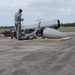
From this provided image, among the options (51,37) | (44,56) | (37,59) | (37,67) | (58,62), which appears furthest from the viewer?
(51,37)

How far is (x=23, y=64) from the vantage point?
937cm

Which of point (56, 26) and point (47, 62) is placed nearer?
point (47, 62)

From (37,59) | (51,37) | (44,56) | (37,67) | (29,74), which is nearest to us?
(29,74)

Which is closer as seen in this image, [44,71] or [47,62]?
[44,71]

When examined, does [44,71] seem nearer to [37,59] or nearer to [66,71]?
[66,71]

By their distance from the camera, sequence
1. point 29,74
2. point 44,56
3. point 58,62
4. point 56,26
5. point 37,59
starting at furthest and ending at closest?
point 56,26
point 44,56
point 37,59
point 58,62
point 29,74

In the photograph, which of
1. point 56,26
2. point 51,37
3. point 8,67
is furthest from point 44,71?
point 56,26

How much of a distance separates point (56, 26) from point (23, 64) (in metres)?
19.9

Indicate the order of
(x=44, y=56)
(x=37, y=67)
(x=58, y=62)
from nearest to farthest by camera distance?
(x=37, y=67) → (x=58, y=62) → (x=44, y=56)

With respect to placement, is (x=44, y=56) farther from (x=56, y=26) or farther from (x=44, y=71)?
(x=56, y=26)

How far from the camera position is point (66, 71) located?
8164mm

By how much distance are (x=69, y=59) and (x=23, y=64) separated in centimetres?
164

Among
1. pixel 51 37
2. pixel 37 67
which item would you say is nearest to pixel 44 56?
pixel 37 67

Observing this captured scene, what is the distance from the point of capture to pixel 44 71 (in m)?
8.24
